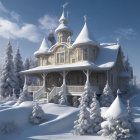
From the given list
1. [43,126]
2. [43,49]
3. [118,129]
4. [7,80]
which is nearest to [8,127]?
[43,126]

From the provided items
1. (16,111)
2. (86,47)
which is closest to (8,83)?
(86,47)

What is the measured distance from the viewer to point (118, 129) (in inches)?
329

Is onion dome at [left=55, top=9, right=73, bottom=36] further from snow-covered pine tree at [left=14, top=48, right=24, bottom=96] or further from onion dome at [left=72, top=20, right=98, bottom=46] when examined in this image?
→ snow-covered pine tree at [left=14, top=48, right=24, bottom=96]

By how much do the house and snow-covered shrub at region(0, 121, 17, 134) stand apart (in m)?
8.04

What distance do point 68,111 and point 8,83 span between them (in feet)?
77.2

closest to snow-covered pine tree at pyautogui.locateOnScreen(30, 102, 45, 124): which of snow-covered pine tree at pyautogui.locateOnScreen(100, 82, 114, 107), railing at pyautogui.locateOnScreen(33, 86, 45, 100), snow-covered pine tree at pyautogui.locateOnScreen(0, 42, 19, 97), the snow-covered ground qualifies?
the snow-covered ground

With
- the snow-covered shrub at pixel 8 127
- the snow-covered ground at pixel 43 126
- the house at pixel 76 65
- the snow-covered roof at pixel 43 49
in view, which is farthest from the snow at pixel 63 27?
the snow-covered shrub at pixel 8 127

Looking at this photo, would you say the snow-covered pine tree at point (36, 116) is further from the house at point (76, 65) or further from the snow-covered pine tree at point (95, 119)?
the house at point (76, 65)

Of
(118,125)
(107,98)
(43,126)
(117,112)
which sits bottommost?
(43,126)

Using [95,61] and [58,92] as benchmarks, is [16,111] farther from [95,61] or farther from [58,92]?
[95,61]

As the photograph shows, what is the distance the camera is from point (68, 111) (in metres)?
12.9

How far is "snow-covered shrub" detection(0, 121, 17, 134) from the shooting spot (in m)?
9.84

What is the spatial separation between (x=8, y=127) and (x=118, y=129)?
Answer: 22.7 ft

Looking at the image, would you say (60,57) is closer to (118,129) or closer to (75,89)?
(75,89)
